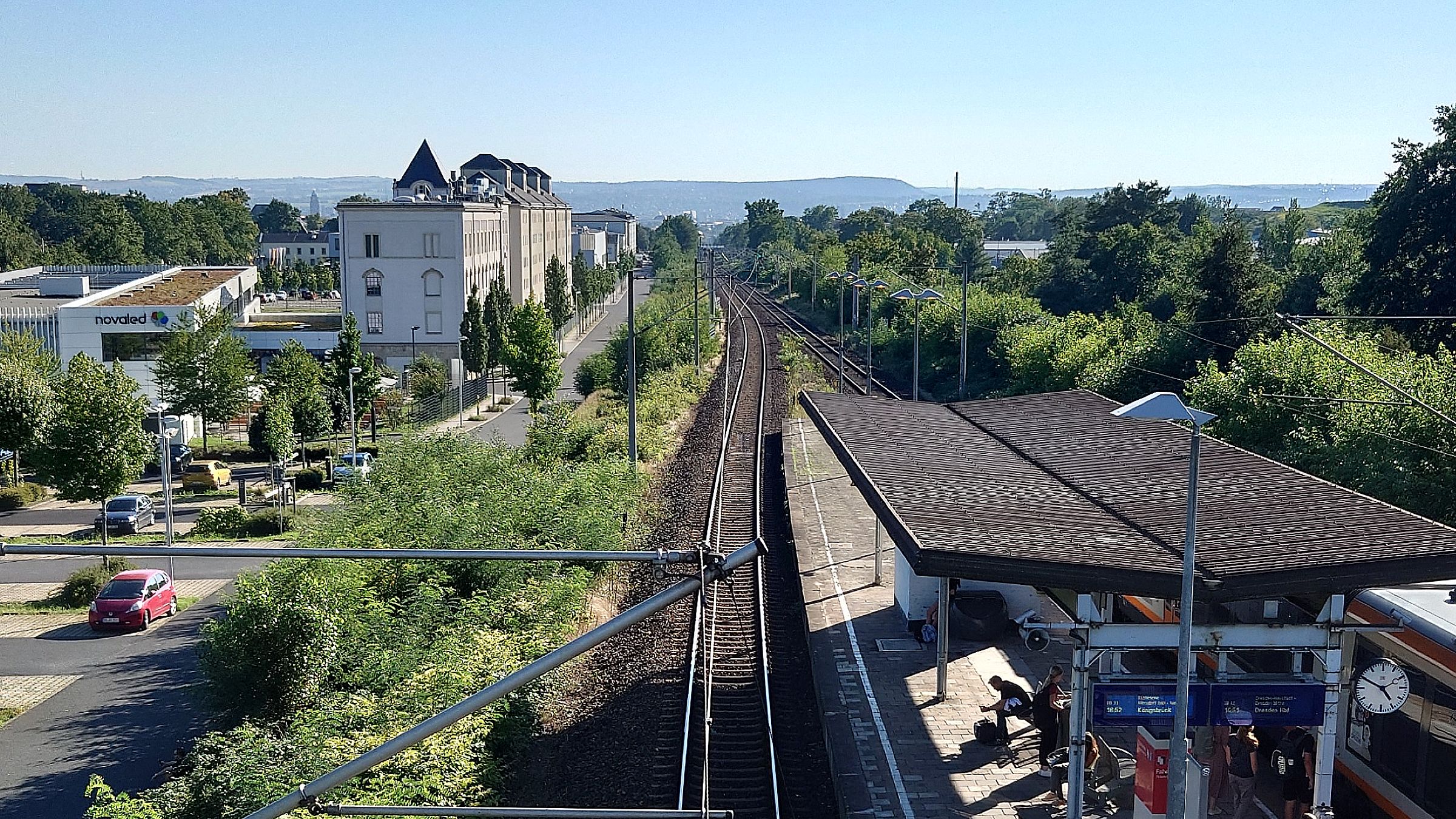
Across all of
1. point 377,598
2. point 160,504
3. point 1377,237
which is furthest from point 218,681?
point 1377,237

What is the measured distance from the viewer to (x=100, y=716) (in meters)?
16.0

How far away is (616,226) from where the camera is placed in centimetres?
16262

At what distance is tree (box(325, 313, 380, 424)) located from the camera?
4019 cm

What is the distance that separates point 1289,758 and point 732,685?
6.29 metres

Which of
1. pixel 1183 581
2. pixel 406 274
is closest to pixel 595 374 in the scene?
pixel 406 274

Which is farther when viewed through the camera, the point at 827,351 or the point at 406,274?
the point at 406,274

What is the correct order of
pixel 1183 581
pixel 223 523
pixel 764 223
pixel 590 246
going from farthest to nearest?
pixel 764 223
pixel 590 246
pixel 223 523
pixel 1183 581

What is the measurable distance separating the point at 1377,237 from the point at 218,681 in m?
31.4

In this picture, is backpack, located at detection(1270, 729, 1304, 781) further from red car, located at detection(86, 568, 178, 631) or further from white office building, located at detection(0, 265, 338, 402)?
white office building, located at detection(0, 265, 338, 402)

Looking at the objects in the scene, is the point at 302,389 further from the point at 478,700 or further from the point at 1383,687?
the point at 478,700

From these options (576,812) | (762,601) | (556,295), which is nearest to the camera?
(576,812)

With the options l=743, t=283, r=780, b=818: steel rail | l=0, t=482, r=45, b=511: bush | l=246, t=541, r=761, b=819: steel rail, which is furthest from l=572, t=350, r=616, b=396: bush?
l=246, t=541, r=761, b=819: steel rail

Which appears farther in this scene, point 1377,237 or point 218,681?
point 1377,237

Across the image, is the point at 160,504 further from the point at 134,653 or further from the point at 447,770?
the point at 447,770
